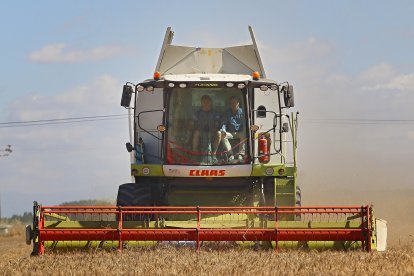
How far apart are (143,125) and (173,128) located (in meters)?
0.52

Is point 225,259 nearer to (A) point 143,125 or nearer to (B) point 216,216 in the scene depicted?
(B) point 216,216

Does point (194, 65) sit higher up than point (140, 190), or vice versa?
point (194, 65)

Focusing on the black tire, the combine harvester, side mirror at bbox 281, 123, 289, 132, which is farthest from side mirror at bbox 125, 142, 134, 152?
side mirror at bbox 281, 123, 289, 132

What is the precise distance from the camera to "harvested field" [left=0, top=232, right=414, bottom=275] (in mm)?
8469

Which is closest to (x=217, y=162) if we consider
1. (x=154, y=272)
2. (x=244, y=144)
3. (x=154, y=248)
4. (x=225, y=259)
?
(x=244, y=144)

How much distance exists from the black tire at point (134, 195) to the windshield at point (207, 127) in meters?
0.61

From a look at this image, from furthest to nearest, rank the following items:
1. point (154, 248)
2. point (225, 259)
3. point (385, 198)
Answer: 1. point (385, 198)
2. point (154, 248)
3. point (225, 259)

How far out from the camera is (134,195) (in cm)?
1296

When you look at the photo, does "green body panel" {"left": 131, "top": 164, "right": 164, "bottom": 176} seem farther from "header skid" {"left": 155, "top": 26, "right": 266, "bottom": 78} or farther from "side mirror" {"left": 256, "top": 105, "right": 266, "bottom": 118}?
"header skid" {"left": 155, "top": 26, "right": 266, "bottom": 78}

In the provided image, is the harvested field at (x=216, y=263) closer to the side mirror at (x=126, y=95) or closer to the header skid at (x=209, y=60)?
the side mirror at (x=126, y=95)

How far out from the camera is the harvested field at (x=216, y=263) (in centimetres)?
847

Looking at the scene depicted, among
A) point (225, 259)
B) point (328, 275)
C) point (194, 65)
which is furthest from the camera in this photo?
point (194, 65)

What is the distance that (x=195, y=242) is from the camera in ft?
36.3

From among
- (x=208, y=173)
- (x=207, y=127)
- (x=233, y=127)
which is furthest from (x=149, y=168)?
(x=233, y=127)
